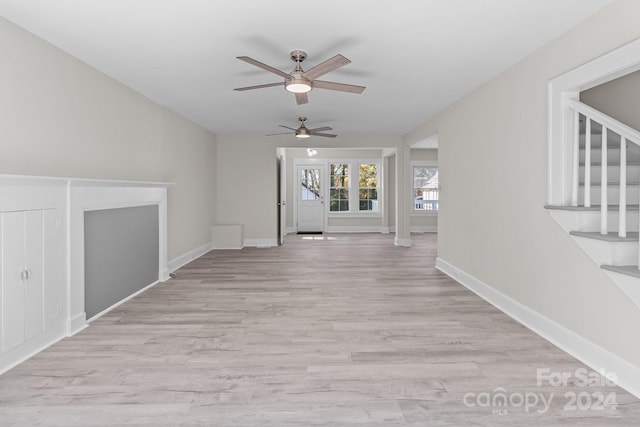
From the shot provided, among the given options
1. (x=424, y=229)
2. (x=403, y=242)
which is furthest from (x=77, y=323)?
(x=424, y=229)

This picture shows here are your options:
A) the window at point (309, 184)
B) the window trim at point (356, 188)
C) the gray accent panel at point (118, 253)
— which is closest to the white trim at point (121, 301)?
the gray accent panel at point (118, 253)

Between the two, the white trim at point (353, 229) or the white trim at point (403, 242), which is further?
the white trim at point (353, 229)

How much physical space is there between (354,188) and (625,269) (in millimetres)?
8353

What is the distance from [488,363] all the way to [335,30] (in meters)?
2.50

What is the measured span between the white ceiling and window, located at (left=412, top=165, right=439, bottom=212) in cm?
593

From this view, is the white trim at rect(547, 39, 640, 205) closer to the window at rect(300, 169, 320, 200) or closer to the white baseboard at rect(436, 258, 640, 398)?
the white baseboard at rect(436, 258, 640, 398)

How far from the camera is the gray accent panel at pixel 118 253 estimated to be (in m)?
3.12

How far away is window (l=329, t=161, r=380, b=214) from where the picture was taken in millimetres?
10297

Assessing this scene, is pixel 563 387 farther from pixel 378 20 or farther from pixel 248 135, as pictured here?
pixel 248 135

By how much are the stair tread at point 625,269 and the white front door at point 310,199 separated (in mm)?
8255

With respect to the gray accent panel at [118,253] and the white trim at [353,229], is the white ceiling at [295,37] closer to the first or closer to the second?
the gray accent panel at [118,253]

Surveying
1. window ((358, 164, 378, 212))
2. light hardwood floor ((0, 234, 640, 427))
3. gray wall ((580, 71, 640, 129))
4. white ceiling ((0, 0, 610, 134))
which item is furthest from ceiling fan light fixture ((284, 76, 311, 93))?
window ((358, 164, 378, 212))

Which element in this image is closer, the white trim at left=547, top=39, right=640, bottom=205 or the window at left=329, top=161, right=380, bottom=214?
the white trim at left=547, top=39, right=640, bottom=205

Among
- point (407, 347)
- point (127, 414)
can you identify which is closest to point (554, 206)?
point (407, 347)
